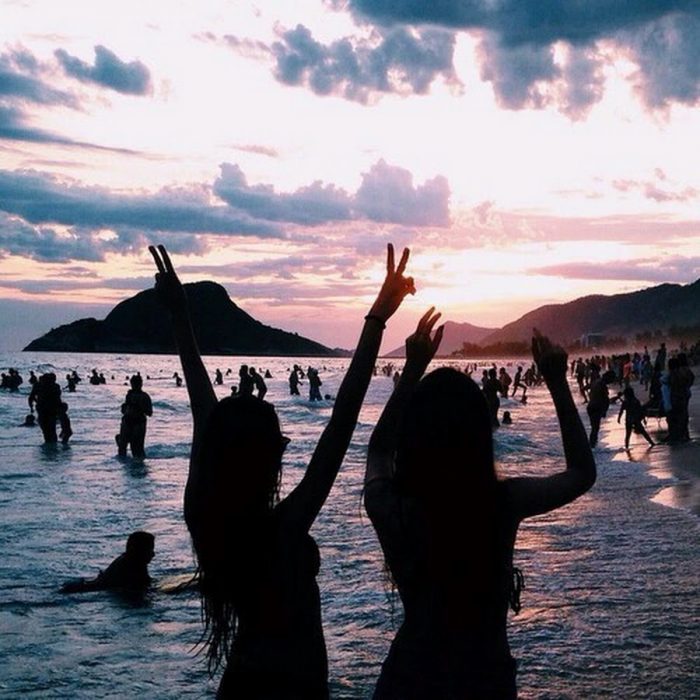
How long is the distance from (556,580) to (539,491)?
6.90 metres

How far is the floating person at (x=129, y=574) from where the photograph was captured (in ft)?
30.5

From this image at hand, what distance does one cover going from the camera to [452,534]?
2416 mm

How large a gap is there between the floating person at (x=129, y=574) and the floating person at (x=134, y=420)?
38.0 feet

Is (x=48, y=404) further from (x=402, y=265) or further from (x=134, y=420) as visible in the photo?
(x=402, y=265)

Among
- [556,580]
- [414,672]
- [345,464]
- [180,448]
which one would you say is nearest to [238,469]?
[414,672]

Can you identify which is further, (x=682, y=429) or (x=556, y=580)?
(x=682, y=429)

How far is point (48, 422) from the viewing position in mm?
25453

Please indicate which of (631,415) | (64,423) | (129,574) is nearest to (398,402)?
(129,574)

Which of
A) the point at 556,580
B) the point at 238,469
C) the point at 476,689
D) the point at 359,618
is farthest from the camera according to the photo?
the point at 556,580

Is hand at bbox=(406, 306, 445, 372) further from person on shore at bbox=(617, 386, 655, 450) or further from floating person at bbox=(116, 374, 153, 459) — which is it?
person on shore at bbox=(617, 386, 655, 450)

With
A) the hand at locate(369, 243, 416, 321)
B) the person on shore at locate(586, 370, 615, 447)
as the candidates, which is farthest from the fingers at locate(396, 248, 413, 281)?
the person on shore at locate(586, 370, 615, 447)

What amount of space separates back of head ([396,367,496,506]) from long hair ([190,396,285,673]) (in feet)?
1.36

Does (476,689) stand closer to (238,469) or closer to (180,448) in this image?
(238,469)

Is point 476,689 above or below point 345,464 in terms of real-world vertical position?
above
